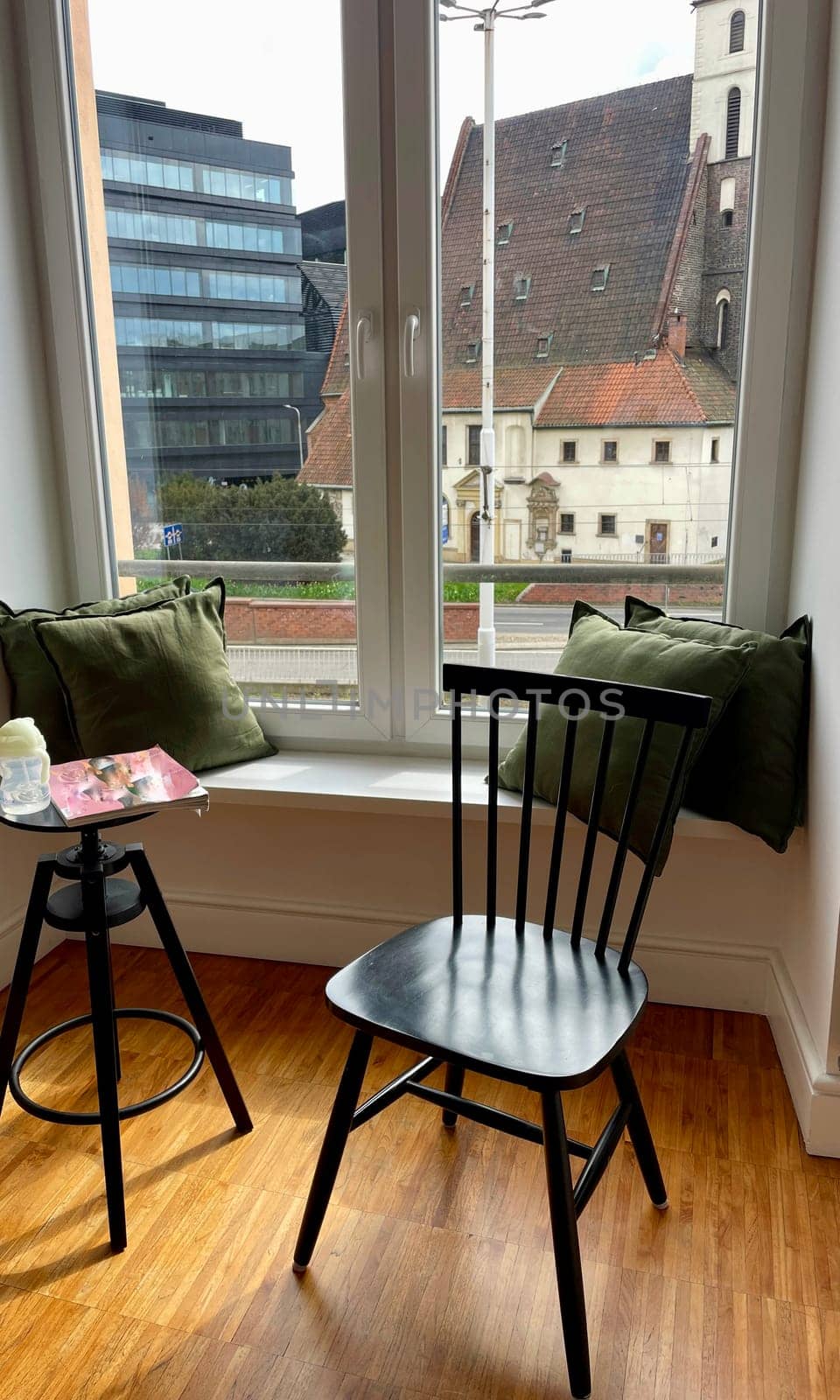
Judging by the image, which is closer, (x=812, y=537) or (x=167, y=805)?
(x=167, y=805)

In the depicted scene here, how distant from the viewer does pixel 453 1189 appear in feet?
5.49

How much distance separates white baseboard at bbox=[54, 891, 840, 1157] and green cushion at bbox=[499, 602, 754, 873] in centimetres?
46

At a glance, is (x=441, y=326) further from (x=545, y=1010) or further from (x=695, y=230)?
(x=545, y=1010)

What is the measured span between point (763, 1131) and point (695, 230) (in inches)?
70.0

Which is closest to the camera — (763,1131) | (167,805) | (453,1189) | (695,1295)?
(695,1295)

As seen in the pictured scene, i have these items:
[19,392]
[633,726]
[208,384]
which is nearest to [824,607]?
[633,726]

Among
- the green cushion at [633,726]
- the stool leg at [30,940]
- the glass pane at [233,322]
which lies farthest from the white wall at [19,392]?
the green cushion at [633,726]

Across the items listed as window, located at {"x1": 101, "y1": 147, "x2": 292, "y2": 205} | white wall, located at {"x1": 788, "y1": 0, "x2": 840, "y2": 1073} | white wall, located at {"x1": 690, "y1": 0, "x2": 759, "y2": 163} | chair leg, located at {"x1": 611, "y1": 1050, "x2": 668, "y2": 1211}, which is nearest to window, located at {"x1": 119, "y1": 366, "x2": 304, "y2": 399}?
window, located at {"x1": 101, "y1": 147, "x2": 292, "y2": 205}

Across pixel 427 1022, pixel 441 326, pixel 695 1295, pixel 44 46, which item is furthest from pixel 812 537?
pixel 44 46

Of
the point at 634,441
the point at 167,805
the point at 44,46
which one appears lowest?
the point at 167,805

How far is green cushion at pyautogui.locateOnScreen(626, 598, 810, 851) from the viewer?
1.84 m

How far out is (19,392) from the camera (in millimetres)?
2258

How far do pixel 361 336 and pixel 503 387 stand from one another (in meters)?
0.34

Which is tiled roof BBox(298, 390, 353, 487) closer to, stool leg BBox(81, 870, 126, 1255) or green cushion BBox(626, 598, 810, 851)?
green cushion BBox(626, 598, 810, 851)
